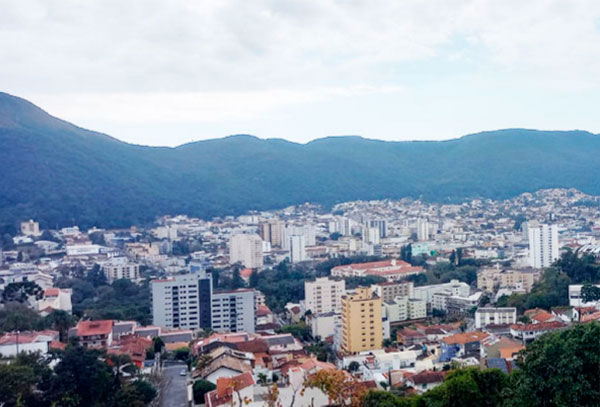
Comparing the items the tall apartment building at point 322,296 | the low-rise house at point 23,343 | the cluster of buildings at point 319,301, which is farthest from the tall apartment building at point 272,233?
the low-rise house at point 23,343

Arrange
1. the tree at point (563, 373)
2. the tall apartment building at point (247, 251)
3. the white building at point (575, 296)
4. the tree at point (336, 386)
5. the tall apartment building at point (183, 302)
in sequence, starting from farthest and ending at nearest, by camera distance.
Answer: the tall apartment building at point (247, 251)
the tall apartment building at point (183, 302)
the white building at point (575, 296)
the tree at point (563, 373)
the tree at point (336, 386)

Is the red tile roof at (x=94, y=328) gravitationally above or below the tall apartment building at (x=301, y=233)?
below

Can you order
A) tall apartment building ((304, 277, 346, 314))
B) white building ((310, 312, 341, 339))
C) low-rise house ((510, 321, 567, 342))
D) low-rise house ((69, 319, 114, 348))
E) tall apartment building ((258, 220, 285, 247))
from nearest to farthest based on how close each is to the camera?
low-rise house ((510, 321, 567, 342)), low-rise house ((69, 319, 114, 348)), white building ((310, 312, 341, 339)), tall apartment building ((304, 277, 346, 314)), tall apartment building ((258, 220, 285, 247))

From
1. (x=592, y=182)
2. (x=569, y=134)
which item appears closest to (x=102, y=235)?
(x=592, y=182)

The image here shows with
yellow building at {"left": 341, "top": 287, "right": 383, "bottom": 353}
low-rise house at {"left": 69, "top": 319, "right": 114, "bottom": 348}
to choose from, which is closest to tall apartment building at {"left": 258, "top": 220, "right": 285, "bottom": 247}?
yellow building at {"left": 341, "top": 287, "right": 383, "bottom": 353}

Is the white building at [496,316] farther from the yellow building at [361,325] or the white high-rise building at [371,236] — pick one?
the white high-rise building at [371,236]

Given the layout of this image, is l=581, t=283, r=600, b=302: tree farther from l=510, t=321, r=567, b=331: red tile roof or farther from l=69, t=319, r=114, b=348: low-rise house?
l=69, t=319, r=114, b=348: low-rise house
